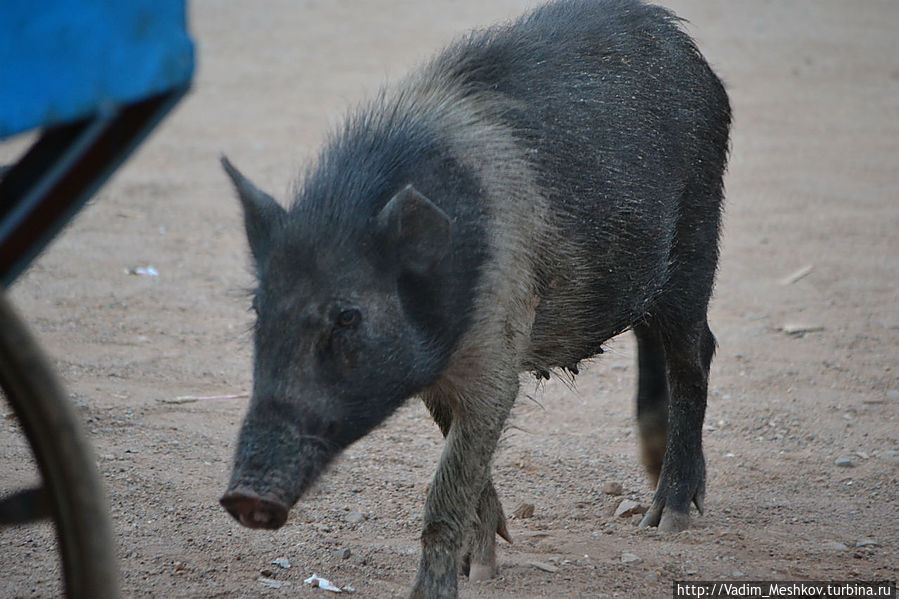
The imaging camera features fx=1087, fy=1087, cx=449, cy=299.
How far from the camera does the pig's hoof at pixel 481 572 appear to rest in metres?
3.66

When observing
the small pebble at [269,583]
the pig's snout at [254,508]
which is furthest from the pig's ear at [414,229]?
the small pebble at [269,583]

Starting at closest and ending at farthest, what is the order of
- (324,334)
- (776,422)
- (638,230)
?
(324,334) → (638,230) → (776,422)

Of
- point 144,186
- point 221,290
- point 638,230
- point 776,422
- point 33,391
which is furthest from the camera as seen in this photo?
point 144,186

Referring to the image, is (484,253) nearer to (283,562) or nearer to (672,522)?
(283,562)

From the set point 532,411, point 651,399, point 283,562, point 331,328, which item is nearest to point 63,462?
point 331,328

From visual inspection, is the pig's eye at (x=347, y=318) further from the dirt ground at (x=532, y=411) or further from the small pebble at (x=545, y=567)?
the small pebble at (x=545, y=567)

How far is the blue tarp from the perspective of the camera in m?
1.66

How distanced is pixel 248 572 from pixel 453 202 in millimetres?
1377

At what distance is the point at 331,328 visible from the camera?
9.77 feet

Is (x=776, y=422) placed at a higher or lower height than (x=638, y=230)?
lower

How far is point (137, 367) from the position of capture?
5.33 m

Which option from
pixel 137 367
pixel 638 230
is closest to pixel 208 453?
pixel 137 367

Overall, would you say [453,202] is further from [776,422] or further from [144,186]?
[144,186]

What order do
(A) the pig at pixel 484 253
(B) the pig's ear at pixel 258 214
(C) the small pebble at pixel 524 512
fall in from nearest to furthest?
(A) the pig at pixel 484 253 < (B) the pig's ear at pixel 258 214 < (C) the small pebble at pixel 524 512
